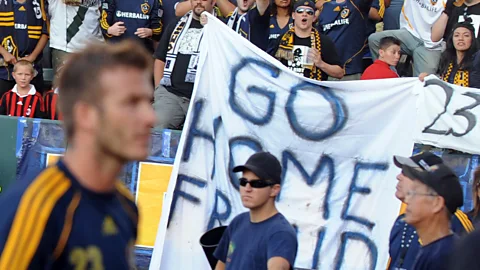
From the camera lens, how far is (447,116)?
684 centimetres

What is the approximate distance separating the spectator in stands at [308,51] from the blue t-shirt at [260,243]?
3480 mm

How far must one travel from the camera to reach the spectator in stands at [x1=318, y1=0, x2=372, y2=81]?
9477 millimetres

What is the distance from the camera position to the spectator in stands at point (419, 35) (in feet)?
31.1

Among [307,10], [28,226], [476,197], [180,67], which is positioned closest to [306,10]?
[307,10]

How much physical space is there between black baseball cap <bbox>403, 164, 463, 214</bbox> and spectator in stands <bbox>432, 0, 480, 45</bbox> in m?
4.29

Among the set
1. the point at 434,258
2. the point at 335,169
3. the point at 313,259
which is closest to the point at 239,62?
the point at 335,169

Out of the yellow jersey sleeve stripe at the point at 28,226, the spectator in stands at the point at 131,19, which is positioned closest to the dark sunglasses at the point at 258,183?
the yellow jersey sleeve stripe at the point at 28,226

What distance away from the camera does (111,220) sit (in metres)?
2.77

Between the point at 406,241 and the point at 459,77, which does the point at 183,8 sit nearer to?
the point at 459,77

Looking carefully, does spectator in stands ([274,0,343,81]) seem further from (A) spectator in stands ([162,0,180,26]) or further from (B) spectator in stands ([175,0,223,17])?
(A) spectator in stands ([162,0,180,26])

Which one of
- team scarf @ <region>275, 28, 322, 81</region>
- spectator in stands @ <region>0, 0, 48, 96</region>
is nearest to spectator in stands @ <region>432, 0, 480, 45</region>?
team scarf @ <region>275, 28, 322, 81</region>

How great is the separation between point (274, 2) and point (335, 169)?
2.81m

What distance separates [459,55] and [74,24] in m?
4.73

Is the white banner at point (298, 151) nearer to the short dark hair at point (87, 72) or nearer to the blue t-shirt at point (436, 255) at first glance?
the blue t-shirt at point (436, 255)
